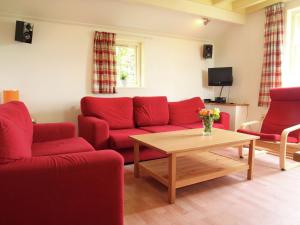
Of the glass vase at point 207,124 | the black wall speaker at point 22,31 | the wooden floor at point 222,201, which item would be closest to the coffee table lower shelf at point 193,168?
the wooden floor at point 222,201

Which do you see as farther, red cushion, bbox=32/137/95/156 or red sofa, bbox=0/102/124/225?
red cushion, bbox=32/137/95/156

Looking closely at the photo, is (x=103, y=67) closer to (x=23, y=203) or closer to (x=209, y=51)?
(x=209, y=51)

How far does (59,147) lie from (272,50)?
376cm

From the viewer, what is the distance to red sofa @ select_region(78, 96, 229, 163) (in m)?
2.92

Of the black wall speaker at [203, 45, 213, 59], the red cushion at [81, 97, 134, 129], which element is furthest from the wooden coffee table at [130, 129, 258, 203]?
the black wall speaker at [203, 45, 213, 59]

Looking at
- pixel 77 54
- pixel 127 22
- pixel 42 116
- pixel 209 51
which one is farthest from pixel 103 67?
pixel 209 51

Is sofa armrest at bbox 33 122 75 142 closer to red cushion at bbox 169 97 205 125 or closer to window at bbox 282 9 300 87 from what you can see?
red cushion at bbox 169 97 205 125

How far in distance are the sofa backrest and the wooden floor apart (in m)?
0.86

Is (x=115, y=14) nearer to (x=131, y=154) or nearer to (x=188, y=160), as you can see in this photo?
(x=131, y=154)

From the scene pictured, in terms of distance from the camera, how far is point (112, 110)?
3.54 meters

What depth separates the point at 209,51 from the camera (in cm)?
492

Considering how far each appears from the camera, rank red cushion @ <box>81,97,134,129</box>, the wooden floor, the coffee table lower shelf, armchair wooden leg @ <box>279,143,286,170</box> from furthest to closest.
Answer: red cushion @ <box>81,97,134,129</box>
armchair wooden leg @ <box>279,143,286,170</box>
the coffee table lower shelf
the wooden floor

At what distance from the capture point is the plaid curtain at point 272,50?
388 centimetres

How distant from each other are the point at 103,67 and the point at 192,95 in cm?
207
